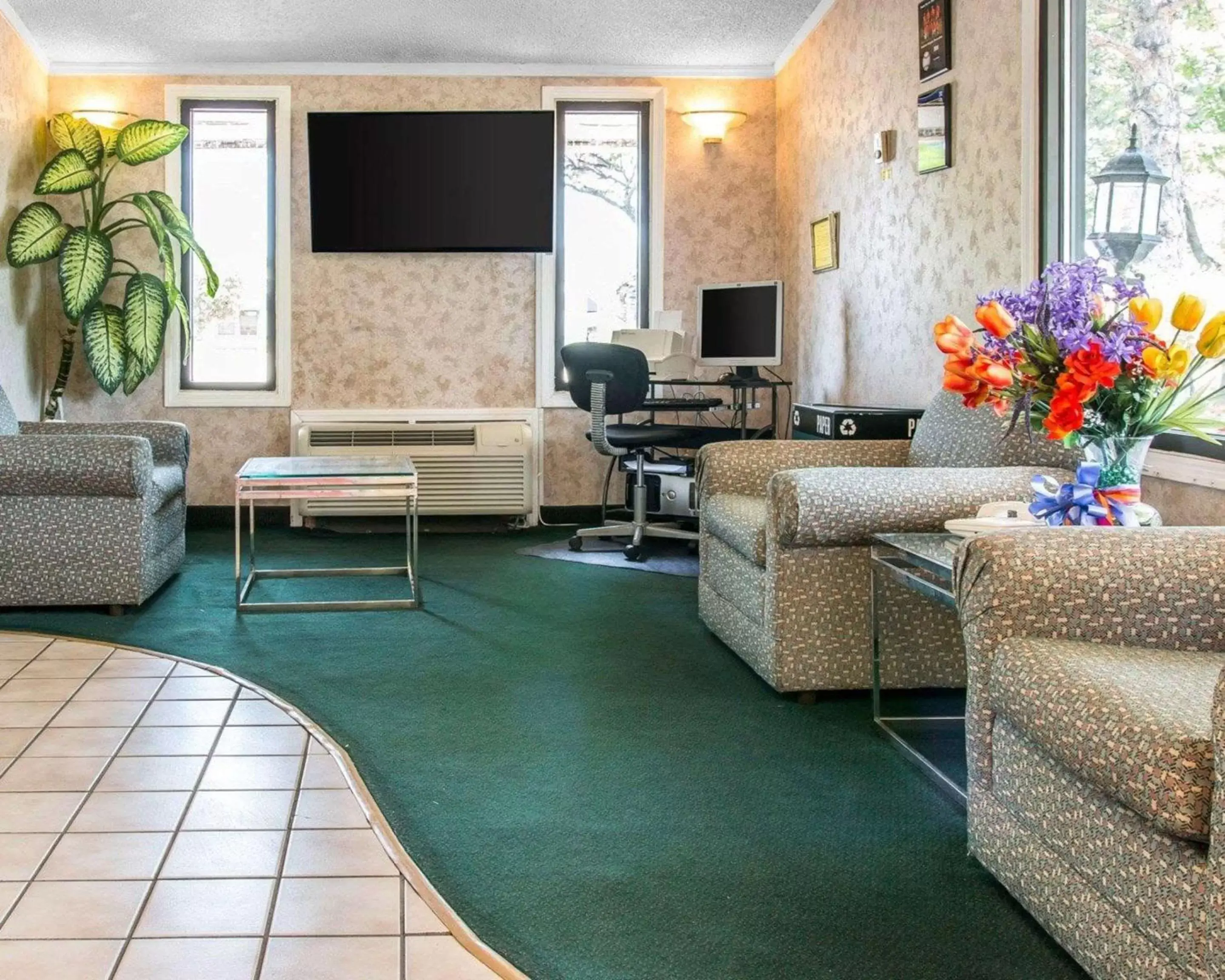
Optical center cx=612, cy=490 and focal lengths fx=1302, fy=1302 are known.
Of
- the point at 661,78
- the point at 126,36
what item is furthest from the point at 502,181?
the point at 126,36

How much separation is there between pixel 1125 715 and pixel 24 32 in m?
5.95

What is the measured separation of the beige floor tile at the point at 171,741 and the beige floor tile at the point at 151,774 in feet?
0.09

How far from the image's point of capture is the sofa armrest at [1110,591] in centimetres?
193

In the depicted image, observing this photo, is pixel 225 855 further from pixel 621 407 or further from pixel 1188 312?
pixel 621 407

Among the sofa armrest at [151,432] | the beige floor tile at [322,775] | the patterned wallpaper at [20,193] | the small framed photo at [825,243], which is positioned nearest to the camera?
the beige floor tile at [322,775]

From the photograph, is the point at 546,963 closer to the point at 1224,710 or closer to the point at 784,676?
the point at 1224,710

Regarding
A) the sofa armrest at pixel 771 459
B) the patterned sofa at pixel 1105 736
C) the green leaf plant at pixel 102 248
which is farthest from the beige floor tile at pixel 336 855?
the green leaf plant at pixel 102 248

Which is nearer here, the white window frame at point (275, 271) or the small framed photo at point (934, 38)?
the small framed photo at point (934, 38)

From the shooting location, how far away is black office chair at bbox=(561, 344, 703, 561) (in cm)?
556

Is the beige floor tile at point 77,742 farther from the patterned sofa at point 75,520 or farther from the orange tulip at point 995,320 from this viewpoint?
the orange tulip at point 995,320

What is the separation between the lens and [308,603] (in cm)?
440

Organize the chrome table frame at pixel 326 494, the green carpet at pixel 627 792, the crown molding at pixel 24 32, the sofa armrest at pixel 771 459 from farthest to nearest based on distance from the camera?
the crown molding at pixel 24 32 → the chrome table frame at pixel 326 494 → the sofa armrest at pixel 771 459 → the green carpet at pixel 627 792

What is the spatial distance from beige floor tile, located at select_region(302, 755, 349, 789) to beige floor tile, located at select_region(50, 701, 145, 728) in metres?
0.55

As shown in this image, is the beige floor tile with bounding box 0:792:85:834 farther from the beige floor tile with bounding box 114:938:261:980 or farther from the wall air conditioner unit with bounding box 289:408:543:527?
the wall air conditioner unit with bounding box 289:408:543:527
